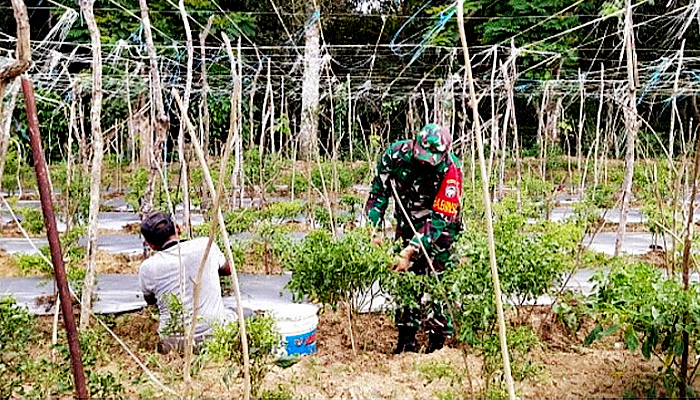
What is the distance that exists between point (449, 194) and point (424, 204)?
0.24m

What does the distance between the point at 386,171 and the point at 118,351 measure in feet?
5.47

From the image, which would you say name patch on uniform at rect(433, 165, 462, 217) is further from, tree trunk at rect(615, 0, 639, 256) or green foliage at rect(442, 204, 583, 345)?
tree trunk at rect(615, 0, 639, 256)

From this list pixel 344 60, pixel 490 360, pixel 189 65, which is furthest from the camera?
pixel 344 60

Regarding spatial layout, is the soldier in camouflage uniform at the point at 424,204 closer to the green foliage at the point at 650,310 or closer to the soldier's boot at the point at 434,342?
the soldier's boot at the point at 434,342

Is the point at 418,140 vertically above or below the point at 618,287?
above

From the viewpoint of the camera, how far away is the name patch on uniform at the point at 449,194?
3493mm

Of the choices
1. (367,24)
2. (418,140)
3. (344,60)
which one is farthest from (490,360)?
(367,24)

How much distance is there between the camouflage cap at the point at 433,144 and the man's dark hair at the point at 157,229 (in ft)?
4.21

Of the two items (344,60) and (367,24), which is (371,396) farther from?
(367,24)

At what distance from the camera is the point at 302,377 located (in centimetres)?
314

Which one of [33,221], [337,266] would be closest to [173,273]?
[337,266]

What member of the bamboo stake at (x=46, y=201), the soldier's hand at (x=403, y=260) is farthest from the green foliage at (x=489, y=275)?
the bamboo stake at (x=46, y=201)

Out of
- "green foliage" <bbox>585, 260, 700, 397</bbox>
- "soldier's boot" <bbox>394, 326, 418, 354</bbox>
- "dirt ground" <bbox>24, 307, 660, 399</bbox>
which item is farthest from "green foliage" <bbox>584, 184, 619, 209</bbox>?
"green foliage" <bbox>585, 260, 700, 397</bbox>

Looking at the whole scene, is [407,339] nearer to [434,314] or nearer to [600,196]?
[434,314]
